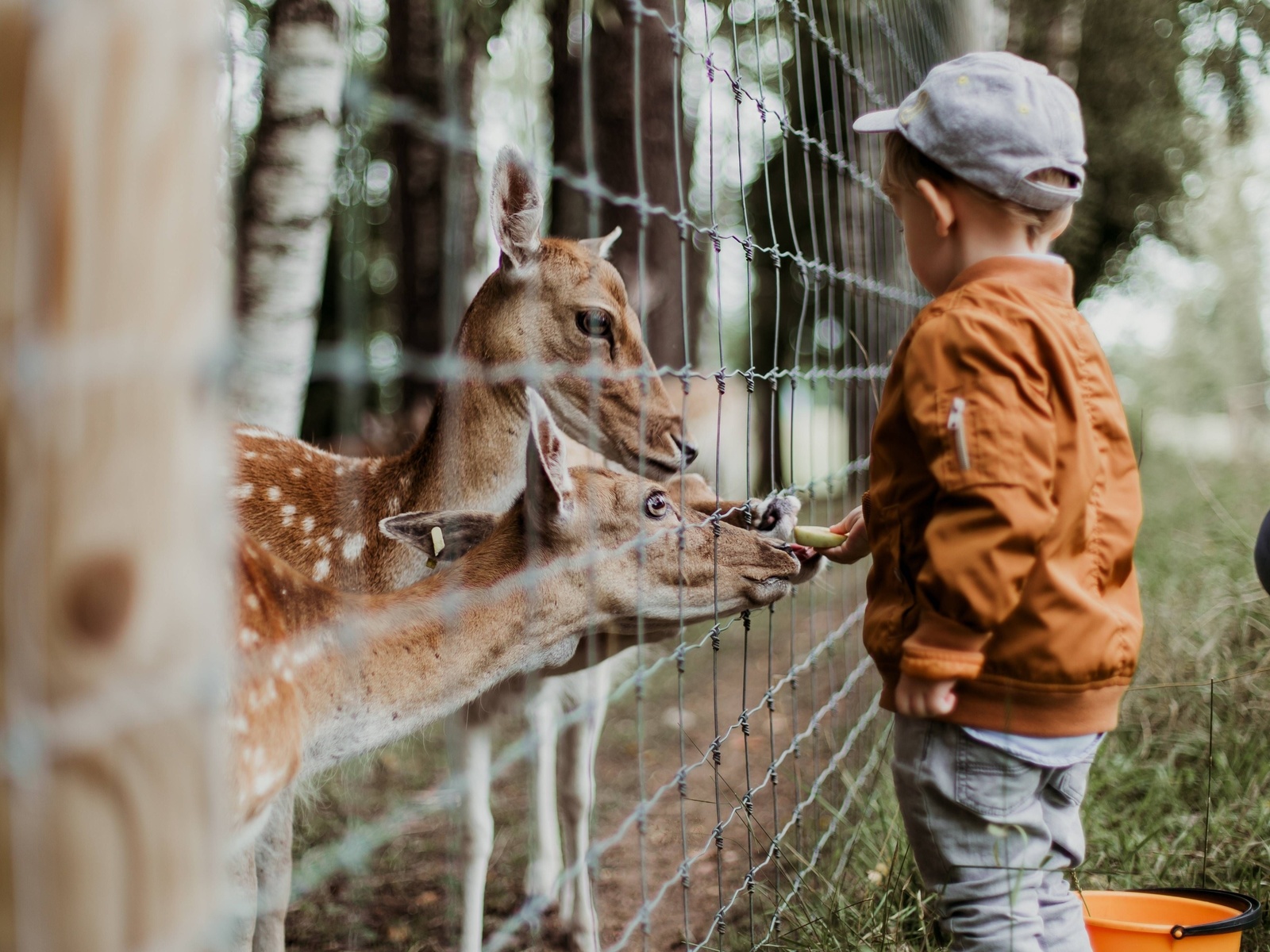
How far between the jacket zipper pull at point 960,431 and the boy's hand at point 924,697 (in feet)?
1.17

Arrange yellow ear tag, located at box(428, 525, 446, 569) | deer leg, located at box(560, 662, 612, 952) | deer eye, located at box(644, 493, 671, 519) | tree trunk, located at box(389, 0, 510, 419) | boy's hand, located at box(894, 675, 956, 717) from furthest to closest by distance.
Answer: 1. tree trunk, located at box(389, 0, 510, 419)
2. deer leg, located at box(560, 662, 612, 952)
3. deer eye, located at box(644, 493, 671, 519)
4. yellow ear tag, located at box(428, 525, 446, 569)
5. boy's hand, located at box(894, 675, 956, 717)

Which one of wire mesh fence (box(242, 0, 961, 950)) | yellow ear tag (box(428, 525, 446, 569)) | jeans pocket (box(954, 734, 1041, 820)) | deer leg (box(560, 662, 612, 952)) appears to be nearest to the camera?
jeans pocket (box(954, 734, 1041, 820))

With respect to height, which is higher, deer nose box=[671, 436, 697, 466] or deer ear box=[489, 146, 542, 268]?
deer ear box=[489, 146, 542, 268]

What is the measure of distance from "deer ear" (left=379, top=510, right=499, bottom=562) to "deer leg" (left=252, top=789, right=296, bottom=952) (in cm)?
67

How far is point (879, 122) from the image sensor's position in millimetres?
2201

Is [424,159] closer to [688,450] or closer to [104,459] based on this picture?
[688,450]

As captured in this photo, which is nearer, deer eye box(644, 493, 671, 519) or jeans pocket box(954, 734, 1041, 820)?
Result: jeans pocket box(954, 734, 1041, 820)

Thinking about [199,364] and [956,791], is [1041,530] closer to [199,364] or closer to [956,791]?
[956,791]

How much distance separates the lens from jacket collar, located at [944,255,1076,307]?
6.72 feet

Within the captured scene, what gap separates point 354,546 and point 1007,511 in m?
1.98

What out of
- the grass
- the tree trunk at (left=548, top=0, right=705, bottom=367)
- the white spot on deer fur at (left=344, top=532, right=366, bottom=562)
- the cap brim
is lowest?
the grass

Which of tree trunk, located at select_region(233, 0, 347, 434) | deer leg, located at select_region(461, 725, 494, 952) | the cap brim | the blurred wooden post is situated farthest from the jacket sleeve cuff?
tree trunk, located at select_region(233, 0, 347, 434)

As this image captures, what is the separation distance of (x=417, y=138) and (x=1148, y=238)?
27.2 feet

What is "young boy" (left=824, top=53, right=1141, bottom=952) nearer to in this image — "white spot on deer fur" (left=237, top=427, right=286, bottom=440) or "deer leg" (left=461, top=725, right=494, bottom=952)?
"deer leg" (left=461, top=725, right=494, bottom=952)
